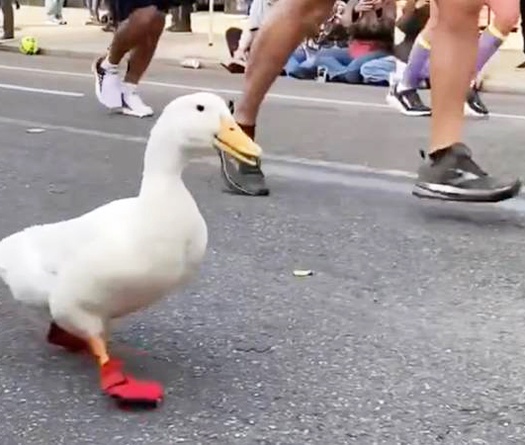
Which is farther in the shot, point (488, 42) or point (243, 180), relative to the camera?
point (488, 42)

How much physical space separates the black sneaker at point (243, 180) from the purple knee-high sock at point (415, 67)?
3.26m

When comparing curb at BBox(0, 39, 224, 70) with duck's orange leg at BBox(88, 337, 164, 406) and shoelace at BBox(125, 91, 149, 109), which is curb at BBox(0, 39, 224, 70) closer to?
shoelace at BBox(125, 91, 149, 109)

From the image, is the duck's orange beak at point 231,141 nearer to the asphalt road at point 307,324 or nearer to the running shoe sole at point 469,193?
the asphalt road at point 307,324

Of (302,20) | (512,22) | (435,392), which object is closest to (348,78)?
(512,22)

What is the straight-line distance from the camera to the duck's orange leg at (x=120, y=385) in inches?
90.2

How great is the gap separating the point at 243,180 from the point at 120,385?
213 cm

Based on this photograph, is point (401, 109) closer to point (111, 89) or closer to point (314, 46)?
point (111, 89)

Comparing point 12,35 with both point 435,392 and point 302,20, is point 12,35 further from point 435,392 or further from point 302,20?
point 435,392

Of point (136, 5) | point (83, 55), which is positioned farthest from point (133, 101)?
point (83, 55)

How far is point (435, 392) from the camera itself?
7.85 feet

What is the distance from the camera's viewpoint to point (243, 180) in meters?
4.38

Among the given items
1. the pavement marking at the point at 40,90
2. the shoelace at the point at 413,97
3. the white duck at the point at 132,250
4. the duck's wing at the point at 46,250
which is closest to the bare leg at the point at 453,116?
the white duck at the point at 132,250

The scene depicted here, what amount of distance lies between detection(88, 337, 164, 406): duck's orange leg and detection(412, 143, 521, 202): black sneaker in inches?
69.6

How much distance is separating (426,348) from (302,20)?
1.98m
